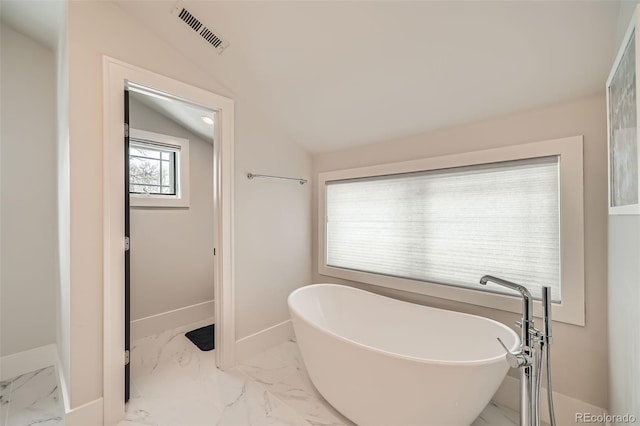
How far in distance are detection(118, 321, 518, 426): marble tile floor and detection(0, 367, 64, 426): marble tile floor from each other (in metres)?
0.41

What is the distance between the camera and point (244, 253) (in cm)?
228

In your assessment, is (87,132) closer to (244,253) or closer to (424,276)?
(244,253)

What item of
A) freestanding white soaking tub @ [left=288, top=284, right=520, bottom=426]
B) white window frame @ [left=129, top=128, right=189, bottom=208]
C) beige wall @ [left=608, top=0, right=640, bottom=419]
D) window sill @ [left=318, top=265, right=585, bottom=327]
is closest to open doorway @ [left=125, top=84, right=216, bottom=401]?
white window frame @ [left=129, top=128, right=189, bottom=208]

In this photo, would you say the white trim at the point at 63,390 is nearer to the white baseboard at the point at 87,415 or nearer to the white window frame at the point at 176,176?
the white baseboard at the point at 87,415

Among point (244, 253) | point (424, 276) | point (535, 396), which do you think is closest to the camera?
point (535, 396)

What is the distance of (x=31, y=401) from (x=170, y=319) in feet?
3.87

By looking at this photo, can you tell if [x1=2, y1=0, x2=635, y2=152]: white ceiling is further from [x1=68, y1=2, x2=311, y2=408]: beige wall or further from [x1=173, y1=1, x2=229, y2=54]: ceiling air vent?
[x1=68, y1=2, x2=311, y2=408]: beige wall

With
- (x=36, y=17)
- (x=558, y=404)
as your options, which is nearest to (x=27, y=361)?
(x=36, y=17)

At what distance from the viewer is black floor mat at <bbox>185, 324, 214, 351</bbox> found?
250 cm

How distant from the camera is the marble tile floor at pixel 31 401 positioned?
1593 mm

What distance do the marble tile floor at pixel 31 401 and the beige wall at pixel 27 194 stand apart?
269 mm

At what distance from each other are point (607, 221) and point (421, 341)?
49.7 inches

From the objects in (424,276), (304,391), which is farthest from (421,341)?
(304,391)

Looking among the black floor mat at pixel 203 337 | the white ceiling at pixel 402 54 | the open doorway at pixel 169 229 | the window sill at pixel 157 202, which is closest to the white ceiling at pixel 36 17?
the white ceiling at pixel 402 54
